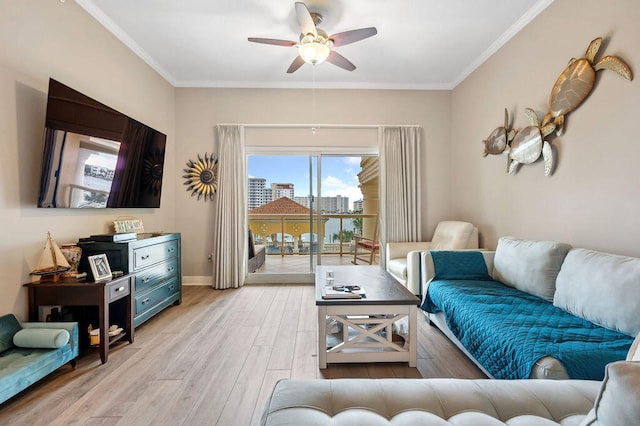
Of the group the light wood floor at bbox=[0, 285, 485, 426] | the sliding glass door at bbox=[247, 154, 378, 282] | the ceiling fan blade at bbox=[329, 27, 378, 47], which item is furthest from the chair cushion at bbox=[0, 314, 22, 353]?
the ceiling fan blade at bbox=[329, 27, 378, 47]

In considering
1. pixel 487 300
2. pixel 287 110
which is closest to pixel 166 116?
pixel 287 110

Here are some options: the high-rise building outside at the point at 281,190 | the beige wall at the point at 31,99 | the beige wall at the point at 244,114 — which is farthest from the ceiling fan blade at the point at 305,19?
the high-rise building outside at the point at 281,190

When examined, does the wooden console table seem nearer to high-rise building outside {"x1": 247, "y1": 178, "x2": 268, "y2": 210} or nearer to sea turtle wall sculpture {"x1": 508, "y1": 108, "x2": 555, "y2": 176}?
high-rise building outside {"x1": 247, "y1": 178, "x2": 268, "y2": 210}

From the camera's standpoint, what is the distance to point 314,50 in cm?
251

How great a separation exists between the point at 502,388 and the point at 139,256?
9.35ft

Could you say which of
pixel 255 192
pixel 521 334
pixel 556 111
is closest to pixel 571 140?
pixel 556 111

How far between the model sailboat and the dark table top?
6.35 feet

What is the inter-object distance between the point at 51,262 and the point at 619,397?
303 centimetres

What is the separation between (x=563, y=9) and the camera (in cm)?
237

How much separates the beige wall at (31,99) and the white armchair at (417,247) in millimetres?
3051

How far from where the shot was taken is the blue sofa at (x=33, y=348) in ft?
5.30

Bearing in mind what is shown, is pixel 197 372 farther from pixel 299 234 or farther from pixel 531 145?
pixel 531 145

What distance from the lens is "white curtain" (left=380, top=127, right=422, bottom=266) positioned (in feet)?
13.8

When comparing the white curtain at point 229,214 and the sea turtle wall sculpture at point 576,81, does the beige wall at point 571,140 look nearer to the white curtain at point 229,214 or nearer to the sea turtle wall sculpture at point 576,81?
the sea turtle wall sculpture at point 576,81
